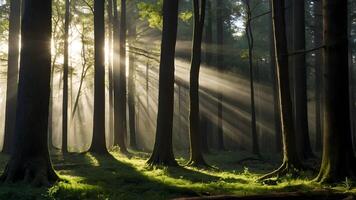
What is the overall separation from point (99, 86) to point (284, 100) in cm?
1189

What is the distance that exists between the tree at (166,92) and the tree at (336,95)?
7071 millimetres

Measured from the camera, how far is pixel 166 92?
16562mm

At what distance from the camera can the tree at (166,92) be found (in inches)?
631

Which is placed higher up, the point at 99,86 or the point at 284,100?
the point at 99,86

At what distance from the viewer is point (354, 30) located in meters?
40.8

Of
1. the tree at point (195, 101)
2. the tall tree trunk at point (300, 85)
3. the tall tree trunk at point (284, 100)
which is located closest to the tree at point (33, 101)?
the tall tree trunk at point (284, 100)

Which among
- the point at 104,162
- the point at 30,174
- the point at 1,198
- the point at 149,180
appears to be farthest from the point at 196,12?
the point at 1,198

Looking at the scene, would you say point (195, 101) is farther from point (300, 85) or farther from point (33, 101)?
point (33, 101)

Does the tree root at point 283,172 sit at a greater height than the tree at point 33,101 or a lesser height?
lesser

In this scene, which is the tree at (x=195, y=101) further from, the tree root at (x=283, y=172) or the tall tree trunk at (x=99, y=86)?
the tall tree trunk at (x=99, y=86)

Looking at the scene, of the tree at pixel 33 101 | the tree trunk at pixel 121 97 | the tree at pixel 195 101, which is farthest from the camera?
the tree trunk at pixel 121 97

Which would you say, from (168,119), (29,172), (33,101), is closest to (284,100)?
(168,119)

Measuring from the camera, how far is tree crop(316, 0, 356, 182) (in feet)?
32.1

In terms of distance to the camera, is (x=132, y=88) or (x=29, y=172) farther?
(x=132, y=88)
